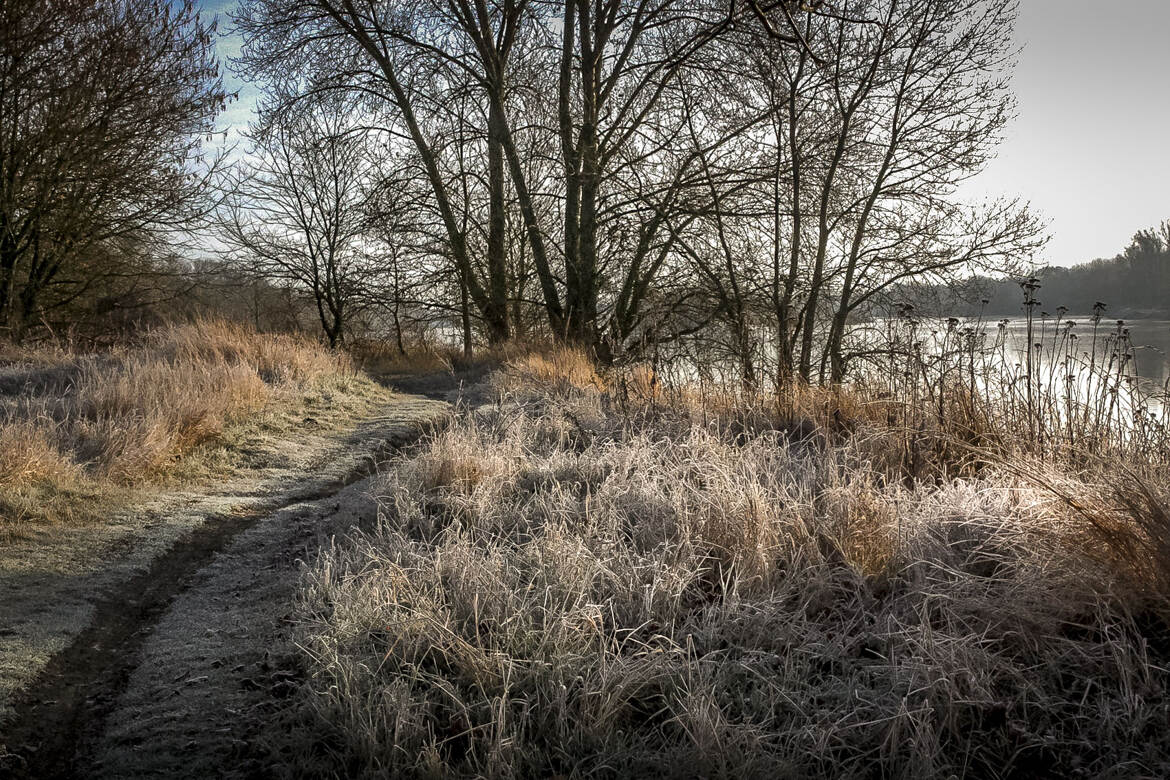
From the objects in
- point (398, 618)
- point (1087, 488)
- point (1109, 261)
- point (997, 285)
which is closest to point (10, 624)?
point (398, 618)

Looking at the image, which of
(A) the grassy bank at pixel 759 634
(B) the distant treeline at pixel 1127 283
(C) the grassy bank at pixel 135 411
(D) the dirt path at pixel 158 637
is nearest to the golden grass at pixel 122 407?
(C) the grassy bank at pixel 135 411

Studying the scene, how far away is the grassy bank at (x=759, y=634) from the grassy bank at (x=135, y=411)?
6.76 feet

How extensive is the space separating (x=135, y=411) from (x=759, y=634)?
17.9 feet

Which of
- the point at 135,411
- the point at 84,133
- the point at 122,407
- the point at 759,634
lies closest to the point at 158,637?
the point at 759,634

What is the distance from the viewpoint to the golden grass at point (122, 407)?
4.51 m

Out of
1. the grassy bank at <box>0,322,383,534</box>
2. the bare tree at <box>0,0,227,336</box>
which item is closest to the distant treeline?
the grassy bank at <box>0,322,383,534</box>

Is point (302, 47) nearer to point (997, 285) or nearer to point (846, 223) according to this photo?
point (846, 223)

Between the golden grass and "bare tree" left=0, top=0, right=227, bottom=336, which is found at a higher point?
"bare tree" left=0, top=0, right=227, bottom=336

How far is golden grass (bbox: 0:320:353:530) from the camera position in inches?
177

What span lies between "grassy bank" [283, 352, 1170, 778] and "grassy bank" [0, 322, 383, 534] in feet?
6.76

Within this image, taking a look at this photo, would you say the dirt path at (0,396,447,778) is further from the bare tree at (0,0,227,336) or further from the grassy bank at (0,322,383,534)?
the bare tree at (0,0,227,336)

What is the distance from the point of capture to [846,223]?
12047 mm

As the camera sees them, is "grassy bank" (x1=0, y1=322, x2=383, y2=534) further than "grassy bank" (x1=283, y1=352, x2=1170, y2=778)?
Yes

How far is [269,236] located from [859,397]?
762 inches
